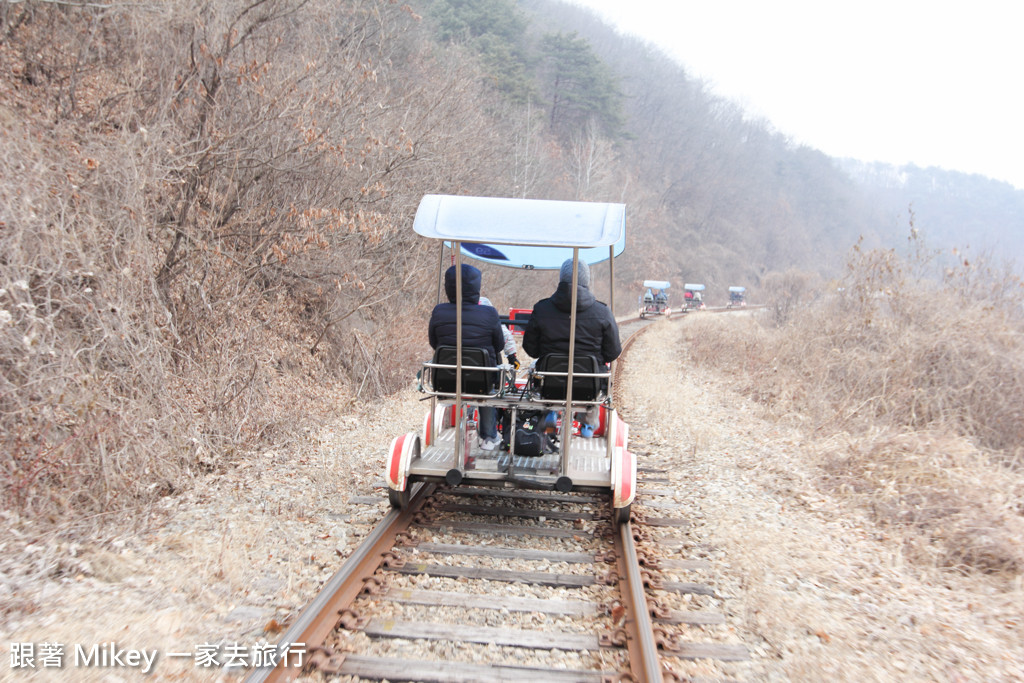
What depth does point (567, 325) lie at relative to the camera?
5.56 metres

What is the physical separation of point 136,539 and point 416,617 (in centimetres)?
251

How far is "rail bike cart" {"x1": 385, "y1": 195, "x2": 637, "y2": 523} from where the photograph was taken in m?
4.66

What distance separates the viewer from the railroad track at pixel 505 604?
3.42 metres

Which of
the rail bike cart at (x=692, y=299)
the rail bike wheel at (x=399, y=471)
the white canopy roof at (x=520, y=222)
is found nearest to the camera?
the white canopy roof at (x=520, y=222)

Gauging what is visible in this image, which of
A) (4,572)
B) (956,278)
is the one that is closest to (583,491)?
(4,572)

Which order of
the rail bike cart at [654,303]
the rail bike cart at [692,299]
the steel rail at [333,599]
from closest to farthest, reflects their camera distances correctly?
1. the steel rail at [333,599]
2. the rail bike cart at [654,303]
3. the rail bike cart at [692,299]

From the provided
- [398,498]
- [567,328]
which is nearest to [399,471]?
[398,498]

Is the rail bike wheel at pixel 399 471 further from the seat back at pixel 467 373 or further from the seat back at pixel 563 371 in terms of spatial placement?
the seat back at pixel 563 371

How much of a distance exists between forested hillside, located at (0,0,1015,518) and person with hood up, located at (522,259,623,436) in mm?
3798

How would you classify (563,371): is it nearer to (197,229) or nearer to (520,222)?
(520,222)

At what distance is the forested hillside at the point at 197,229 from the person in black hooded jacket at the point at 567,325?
3.80 metres

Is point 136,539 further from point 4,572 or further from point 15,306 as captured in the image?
point 15,306

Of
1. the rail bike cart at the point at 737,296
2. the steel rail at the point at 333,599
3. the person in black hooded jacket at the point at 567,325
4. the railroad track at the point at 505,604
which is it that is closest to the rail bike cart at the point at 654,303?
the rail bike cart at the point at 737,296

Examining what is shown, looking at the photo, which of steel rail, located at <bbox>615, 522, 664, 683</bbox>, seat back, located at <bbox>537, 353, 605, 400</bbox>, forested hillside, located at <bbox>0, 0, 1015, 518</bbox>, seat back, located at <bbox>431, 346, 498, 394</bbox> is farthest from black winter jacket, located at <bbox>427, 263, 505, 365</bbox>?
forested hillside, located at <bbox>0, 0, 1015, 518</bbox>
